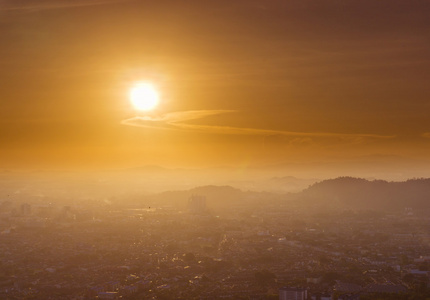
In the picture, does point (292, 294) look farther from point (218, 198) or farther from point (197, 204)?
point (218, 198)

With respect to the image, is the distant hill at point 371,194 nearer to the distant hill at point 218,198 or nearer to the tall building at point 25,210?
the distant hill at point 218,198

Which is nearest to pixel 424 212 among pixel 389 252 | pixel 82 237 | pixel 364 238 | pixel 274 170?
pixel 364 238

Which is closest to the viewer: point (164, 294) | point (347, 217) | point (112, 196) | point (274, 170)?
point (164, 294)

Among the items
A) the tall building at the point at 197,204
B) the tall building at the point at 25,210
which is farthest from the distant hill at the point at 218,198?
the tall building at the point at 25,210

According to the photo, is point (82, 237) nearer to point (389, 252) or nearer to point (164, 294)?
point (164, 294)

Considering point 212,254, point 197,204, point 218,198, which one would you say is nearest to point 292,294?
point 212,254
